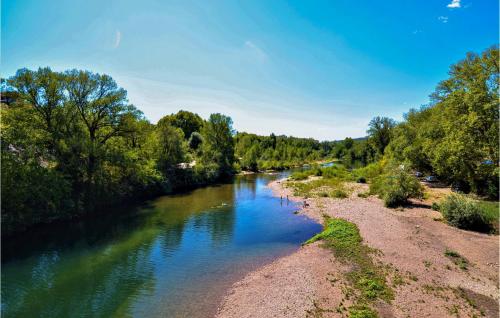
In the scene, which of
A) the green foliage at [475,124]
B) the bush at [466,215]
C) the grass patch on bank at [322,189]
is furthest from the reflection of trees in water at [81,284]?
the green foliage at [475,124]

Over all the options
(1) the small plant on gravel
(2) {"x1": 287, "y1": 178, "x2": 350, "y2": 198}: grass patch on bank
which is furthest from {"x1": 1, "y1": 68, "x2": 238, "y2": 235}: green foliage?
(1) the small plant on gravel

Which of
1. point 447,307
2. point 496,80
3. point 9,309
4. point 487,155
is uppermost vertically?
point 496,80

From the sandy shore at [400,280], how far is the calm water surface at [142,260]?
219 centimetres

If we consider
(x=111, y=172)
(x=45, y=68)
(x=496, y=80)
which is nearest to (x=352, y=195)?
(x=496, y=80)

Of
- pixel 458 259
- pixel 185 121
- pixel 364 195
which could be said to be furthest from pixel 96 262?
pixel 185 121

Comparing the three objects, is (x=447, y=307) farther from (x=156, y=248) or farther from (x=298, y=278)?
(x=156, y=248)

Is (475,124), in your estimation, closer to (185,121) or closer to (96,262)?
(96,262)

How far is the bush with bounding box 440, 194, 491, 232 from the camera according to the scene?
77.6ft

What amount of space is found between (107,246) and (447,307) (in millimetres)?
25038

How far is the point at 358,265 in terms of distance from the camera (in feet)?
58.3

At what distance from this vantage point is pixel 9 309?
45.4 feet

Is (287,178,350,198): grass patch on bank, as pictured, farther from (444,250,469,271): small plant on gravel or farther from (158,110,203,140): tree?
(158,110,203,140): tree

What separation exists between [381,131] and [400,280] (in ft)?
268

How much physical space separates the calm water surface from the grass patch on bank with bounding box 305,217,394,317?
2.79 metres
